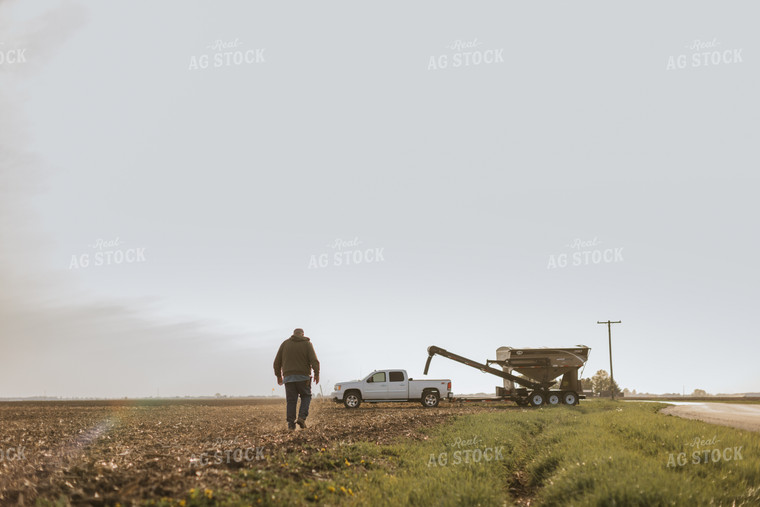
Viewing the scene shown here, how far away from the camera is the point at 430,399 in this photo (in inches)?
1230

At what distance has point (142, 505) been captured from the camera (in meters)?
5.87

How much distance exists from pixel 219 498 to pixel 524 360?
2767cm

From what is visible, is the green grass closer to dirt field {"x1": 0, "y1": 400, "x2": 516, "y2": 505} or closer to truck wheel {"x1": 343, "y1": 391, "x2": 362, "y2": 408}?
dirt field {"x1": 0, "y1": 400, "x2": 516, "y2": 505}

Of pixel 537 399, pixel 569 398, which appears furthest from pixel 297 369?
pixel 569 398

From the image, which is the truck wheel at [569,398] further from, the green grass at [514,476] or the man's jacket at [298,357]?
the man's jacket at [298,357]

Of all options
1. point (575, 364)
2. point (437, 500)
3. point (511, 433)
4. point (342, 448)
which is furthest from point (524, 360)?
point (437, 500)

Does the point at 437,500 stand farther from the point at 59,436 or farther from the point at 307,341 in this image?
the point at 59,436

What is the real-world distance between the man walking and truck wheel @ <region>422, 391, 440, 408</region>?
17836 millimetres

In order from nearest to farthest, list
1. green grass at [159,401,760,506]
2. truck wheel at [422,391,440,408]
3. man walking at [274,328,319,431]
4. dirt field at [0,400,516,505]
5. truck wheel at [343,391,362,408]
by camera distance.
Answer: dirt field at [0,400,516,505], green grass at [159,401,760,506], man walking at [274,328,319,431], truck wheel at [343,391,362,408], truck wheel at [422,391,440,408]

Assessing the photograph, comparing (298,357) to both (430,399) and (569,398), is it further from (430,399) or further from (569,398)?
(569,398)

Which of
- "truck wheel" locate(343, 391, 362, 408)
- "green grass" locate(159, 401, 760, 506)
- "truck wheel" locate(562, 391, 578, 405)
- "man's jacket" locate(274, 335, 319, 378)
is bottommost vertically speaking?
→ "truck wheel" locate(562, 391, 578, 405)

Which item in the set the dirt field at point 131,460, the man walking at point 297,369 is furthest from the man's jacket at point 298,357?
the dirt field at point 131,460

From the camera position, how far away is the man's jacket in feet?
46.3

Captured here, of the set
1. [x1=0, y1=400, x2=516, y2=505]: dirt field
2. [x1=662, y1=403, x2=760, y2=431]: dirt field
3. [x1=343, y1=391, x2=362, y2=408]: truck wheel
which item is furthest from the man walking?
[x1=343, y1=391, x2=362, y2=408]: truck wheel
